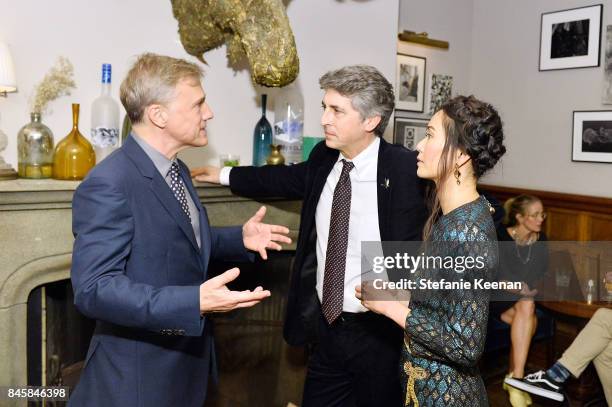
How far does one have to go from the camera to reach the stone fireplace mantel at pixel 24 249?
7.45 ft

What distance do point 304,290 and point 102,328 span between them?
930mm

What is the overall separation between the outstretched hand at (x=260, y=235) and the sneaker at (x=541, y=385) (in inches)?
99.6

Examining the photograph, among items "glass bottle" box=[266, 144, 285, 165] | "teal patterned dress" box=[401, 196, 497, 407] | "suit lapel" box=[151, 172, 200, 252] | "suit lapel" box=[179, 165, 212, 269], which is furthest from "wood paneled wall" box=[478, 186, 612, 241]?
"suit lapel" box=[151, 172, 200, 252]

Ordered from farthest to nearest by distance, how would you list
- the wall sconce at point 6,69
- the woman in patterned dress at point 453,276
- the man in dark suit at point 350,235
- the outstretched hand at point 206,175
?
1. the outstretched hand at point 206,175
2. the man in dark suit at point 350,235
3. the wall sconce at point 6,69
4. the woman in patterned dress at point 453,276

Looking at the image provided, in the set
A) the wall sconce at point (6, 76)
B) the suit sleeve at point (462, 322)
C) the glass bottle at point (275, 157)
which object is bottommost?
the suit sleeve at point (462, 322)

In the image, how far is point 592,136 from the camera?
496 centimetres

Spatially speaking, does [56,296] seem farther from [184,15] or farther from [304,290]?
[184,15]

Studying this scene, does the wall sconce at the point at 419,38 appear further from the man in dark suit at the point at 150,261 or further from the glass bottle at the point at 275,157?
the man in dark suit at the point at 150,261

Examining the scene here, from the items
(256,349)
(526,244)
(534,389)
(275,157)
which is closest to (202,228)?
(275,157)

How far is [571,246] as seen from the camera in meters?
5.07

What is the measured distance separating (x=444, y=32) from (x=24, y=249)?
15.1 feet

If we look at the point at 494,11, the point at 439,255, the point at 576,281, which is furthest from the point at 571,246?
the point at 439,255

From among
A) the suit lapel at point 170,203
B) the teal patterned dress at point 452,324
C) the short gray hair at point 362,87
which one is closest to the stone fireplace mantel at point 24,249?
the suit lapel at point 170,203

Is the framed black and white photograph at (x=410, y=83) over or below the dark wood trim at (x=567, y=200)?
over
